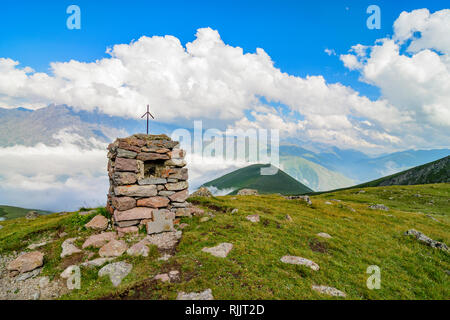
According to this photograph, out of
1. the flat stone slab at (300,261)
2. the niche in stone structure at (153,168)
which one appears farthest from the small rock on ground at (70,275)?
the flat stone slab at (300,261)

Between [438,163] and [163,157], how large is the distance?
163769 millimetres

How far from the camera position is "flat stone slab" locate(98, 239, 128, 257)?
1038 cm

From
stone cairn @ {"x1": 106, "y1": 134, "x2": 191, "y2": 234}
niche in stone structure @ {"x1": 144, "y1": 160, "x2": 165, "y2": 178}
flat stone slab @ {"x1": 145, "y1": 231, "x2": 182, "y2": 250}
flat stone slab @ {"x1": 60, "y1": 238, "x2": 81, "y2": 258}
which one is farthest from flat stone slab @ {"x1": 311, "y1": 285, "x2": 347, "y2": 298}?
niche in stone structure @ {"x1": 144, "y1": 160, "x2": 165, "y2": 178}

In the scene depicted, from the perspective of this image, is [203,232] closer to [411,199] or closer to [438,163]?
[411,199]

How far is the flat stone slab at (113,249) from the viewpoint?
10.4 metres

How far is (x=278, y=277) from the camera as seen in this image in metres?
8.78

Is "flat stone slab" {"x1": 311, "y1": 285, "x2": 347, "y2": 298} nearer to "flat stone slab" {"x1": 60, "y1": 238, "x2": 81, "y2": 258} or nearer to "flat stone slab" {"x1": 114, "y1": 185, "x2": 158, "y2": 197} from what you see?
"flat stone slab" {"x1": 114, "y1": 185, "x2": 158, "y2": 197}

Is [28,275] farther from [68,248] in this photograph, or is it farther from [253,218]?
[253,218]

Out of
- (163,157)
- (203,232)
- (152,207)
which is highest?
(163,157)

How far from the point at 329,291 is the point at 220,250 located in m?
5.20

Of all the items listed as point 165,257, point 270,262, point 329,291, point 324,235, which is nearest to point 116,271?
point 165,257

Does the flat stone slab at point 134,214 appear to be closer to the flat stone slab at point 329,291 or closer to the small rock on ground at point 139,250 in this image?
the small rock on ground at point 139,250

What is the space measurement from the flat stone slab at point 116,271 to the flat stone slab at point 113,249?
3.55 ft
